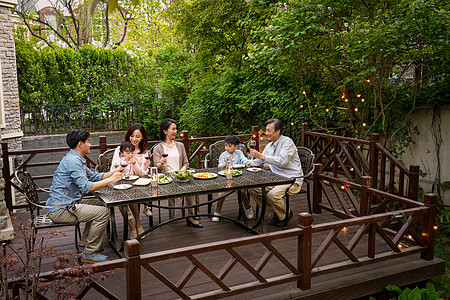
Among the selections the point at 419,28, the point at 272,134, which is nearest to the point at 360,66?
the point at 419,28

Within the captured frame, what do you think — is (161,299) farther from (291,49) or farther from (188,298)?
(291,49)

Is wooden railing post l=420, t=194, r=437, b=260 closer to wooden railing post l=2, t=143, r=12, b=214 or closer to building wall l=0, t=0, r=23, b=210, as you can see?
wooden railing post l=2, t=143, r=12, b=214

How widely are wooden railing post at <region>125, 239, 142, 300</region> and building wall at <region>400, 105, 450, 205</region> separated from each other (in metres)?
6.19

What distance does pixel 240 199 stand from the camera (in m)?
5.46

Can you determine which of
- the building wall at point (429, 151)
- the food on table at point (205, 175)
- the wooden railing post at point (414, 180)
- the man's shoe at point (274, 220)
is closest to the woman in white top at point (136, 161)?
the food on table at point (205, 175)

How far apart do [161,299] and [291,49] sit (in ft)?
16.3

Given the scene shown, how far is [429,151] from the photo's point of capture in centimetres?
747

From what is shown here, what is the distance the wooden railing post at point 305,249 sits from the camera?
3.49 metres

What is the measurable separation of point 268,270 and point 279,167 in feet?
5.64

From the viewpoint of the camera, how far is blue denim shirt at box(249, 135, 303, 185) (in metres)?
5.28

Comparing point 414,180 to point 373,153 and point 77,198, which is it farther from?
point 77,198

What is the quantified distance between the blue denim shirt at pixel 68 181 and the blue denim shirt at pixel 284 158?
7.40 ft

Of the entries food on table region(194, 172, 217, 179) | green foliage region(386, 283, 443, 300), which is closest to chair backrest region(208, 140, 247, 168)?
food on table region(194, 172, 217, 179)

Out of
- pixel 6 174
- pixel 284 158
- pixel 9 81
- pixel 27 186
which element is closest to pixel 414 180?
pixel 284 158
